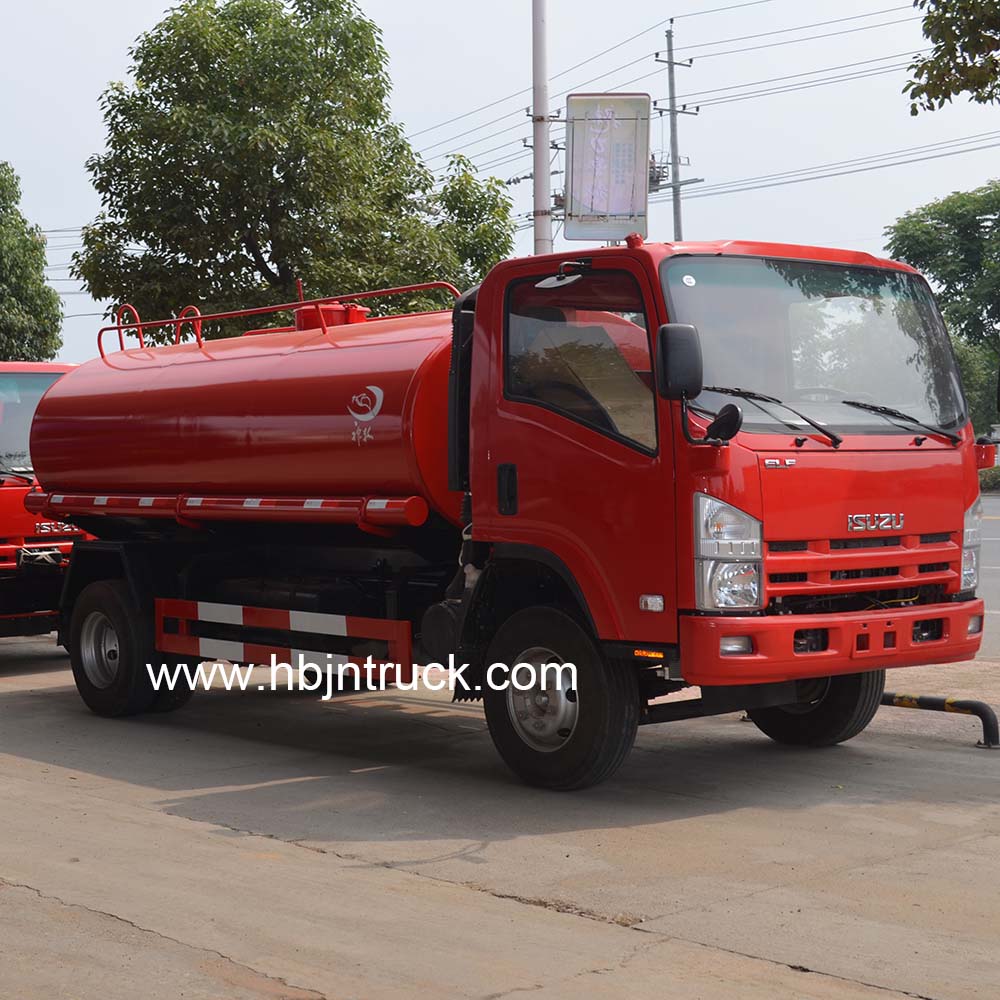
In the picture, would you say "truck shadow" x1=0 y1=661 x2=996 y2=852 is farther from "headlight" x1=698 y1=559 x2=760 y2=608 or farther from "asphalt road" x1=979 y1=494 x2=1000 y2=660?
"asphalt road" x1=979 y1=494 x2=1000 y2=660

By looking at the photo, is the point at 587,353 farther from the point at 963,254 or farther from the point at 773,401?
the point at 963,254

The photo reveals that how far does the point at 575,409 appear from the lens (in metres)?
7.74

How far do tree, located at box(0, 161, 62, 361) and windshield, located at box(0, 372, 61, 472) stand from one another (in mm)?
28476

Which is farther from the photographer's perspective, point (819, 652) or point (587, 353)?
point (587, 353)

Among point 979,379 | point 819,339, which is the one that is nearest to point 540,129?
point 819,339

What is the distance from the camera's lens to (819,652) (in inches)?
292

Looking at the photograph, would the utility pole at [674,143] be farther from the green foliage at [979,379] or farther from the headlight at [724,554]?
the headlight at [724,554]

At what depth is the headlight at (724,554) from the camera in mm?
7145

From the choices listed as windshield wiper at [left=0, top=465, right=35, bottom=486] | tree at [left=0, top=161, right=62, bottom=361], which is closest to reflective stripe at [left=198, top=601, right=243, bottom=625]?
windshield wiper at [left=0, top=465, right=35, bottom=486]

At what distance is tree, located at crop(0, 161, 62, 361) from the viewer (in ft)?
135

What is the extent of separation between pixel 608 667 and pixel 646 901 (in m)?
1.83

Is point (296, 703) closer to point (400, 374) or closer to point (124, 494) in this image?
point (124, 494)

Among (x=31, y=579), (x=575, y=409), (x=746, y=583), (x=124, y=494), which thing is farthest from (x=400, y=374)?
(x=31, y=579)

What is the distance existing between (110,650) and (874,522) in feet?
18.4
